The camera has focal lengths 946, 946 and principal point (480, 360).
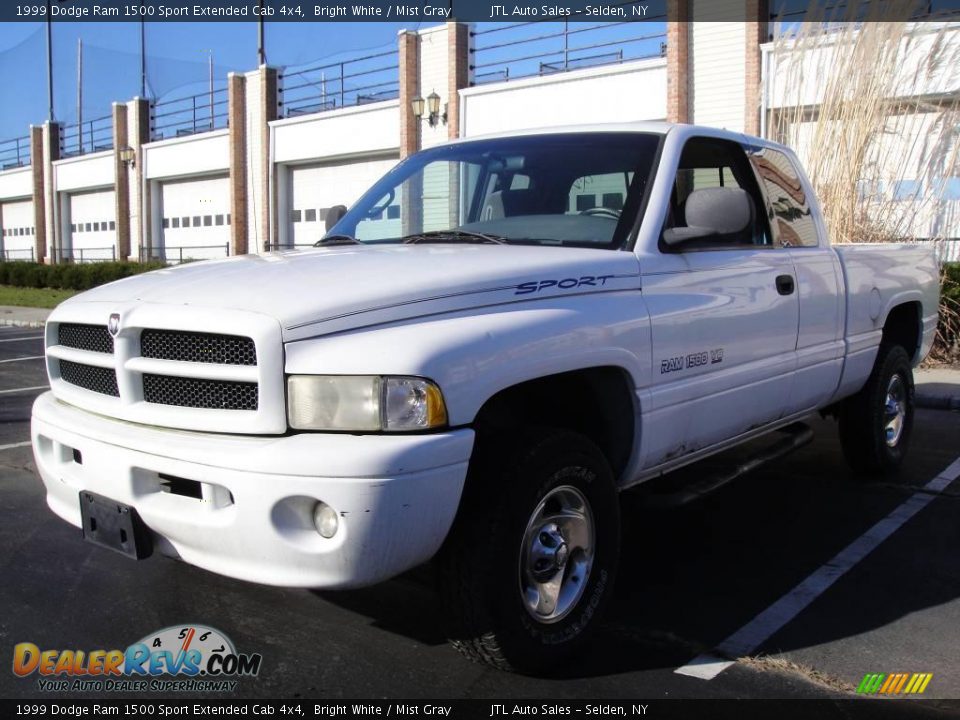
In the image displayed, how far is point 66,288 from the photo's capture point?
28516mm

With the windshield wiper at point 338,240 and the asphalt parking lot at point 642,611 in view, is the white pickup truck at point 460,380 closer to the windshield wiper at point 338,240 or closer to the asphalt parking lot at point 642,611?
the windshield wiper at point 338,240

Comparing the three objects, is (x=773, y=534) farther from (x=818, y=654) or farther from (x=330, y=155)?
(x=330, y=155)

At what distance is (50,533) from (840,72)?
811 cm

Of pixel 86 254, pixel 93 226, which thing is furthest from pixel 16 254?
pixel 93 226

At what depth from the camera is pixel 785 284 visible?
4527mm

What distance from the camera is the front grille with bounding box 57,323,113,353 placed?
11.0 feet

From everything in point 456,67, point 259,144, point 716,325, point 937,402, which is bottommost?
point 937,402

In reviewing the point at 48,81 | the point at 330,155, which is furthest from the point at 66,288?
the point at 48,81

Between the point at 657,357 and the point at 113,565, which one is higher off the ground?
the point at 657,357

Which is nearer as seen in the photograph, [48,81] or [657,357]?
[657,357]

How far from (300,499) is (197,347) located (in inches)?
24.5

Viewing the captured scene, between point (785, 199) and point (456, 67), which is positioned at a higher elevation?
point (456, 67)

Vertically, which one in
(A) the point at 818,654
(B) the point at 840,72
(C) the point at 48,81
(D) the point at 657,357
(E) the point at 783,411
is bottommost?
(A) the point at 818,654
